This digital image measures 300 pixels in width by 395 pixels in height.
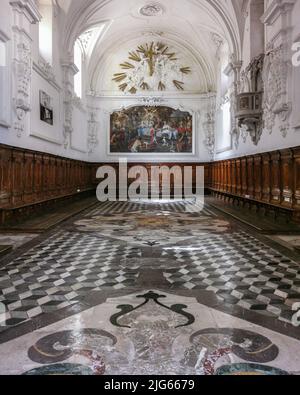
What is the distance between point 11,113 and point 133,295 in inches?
304

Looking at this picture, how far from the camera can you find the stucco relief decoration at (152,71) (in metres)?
22.3

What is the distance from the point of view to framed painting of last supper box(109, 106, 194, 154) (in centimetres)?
2264

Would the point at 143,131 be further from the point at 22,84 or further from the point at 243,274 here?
the point at 243,274

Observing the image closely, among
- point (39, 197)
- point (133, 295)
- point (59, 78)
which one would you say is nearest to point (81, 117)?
point (59, 78)

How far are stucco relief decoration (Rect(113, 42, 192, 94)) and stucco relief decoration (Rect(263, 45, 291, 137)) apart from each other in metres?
11.2

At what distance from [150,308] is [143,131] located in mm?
19734

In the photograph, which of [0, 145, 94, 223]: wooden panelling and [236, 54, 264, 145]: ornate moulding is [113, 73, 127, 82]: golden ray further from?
[236, 54, 264, 145]: ornate moulding

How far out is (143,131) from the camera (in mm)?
22641

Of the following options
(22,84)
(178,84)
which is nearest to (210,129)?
(178,84)

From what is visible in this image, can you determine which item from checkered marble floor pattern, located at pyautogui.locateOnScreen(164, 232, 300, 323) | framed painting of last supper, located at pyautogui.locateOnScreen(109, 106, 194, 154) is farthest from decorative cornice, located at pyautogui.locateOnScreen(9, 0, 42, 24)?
framed painting of last supper, located at pyautogui.locateOnScreen(109, 106, 194, 154)

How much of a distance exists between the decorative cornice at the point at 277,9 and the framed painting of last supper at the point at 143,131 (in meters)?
11.8

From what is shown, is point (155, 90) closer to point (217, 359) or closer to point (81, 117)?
point (81, 117)

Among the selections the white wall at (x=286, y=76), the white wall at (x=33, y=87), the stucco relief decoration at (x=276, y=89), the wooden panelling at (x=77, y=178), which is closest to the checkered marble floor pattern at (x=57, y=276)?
the wooden panelling at (x=77, y=178)

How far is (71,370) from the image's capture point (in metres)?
2.43
